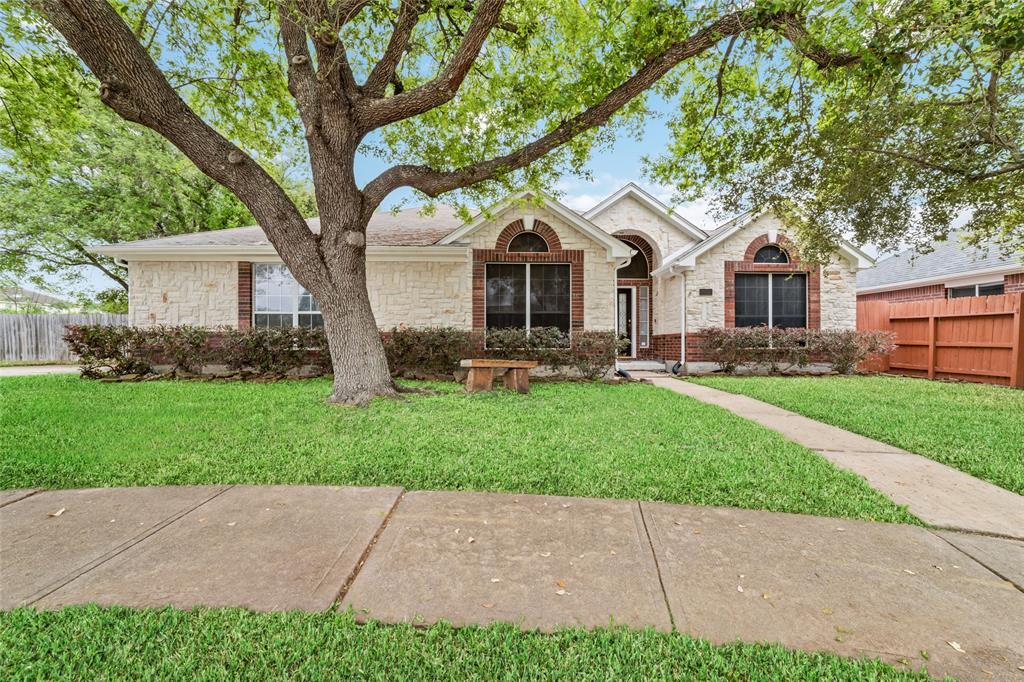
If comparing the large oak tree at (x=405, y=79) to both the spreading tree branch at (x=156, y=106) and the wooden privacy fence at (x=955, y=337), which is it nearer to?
the spreading tree branch at (x=156, y=106)

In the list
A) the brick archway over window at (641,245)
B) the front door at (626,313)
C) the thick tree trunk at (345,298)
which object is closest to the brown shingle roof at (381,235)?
the thick tree trunk at (345,298)

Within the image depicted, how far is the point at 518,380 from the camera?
7.95 m

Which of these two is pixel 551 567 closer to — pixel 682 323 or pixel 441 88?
pixel 441 88

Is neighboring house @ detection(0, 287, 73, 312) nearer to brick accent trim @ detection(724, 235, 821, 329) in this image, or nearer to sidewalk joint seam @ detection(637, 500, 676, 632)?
brick accent trim @ detection(724, 235, 821, 329)

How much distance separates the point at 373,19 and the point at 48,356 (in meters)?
20.8

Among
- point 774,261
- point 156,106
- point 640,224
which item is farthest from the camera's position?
point 640,224

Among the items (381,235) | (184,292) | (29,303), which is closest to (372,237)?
(381,235)

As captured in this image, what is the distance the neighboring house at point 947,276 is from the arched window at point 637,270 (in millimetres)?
6999

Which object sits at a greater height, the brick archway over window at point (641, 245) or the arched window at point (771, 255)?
the brick archway over window at point (641, 245)

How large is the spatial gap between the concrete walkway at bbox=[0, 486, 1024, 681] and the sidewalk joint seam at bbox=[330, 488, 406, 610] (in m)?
0.01

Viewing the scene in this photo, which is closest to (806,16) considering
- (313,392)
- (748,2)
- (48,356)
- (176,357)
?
(748,2)

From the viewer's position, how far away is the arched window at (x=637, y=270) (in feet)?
47.6

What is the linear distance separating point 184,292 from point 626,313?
1258cm

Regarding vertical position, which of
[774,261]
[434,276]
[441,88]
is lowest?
[434,276]
